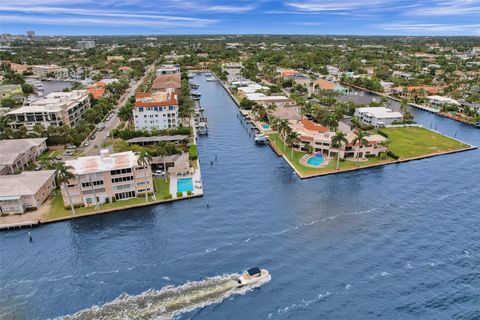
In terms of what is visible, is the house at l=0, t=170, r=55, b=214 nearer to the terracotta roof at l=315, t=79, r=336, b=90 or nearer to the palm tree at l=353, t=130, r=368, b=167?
the palm tree at l=353, t=130, r=368, b=167

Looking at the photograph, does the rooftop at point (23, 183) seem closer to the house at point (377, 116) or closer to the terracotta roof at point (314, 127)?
the terracotta roof at point (314, 127)

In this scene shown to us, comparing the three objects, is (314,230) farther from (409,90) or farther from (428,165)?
(409,90)

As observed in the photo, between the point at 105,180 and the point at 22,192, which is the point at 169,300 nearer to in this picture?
the point at 105,180

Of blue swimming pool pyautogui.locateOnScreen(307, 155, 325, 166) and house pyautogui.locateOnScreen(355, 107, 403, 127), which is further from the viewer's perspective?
house pyautogui.locateOnScreen(355, 107, 403, 127)

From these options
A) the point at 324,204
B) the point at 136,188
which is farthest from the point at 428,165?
the point at 136,188

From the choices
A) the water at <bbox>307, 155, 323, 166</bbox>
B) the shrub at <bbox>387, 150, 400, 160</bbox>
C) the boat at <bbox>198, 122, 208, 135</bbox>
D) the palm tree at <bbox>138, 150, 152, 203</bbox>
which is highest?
the palm tree at <bbox>138, 150, 152, 203</bbox>

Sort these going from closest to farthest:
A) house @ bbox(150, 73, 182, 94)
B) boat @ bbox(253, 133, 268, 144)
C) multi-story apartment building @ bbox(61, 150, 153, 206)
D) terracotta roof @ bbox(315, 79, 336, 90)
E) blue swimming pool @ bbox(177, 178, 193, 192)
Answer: multi-story apartment building @ bbox(61, 150, 153, 206) → blue swimming pool @ bbox(177, 178, 193, 192) → boat @ bbox(253, 133, 268, 144) → house @ bbox(150, 73, 182, 94) → terracotta roof @ bbox(315, 79, 336, 90)

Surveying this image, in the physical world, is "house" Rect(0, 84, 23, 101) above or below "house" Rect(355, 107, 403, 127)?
above

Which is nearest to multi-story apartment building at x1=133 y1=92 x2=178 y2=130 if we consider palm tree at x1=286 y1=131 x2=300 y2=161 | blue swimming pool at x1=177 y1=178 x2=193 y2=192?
blue swimming pool at x1=177 y1=178 x2=193 y2=192

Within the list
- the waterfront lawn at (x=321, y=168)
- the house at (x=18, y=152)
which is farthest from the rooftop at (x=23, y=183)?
the waterfront lawn at (x=321, y=168)
